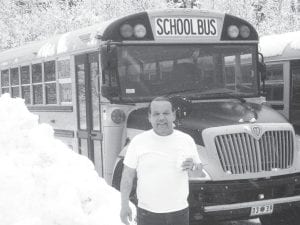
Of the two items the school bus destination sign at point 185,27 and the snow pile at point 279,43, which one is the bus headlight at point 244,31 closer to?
the school bus destination sign at point 185,27

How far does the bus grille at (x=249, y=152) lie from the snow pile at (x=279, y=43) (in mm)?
3918

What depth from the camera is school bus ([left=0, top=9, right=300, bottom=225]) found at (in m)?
5.11

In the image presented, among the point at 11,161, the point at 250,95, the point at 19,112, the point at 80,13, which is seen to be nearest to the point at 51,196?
the point at 11,161

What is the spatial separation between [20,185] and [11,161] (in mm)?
351

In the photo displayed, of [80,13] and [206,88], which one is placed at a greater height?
[80,13]

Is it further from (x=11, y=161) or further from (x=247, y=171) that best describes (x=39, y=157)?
(x=247, y=171)

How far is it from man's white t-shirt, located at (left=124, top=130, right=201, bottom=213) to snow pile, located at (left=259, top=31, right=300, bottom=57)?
5.98 metres

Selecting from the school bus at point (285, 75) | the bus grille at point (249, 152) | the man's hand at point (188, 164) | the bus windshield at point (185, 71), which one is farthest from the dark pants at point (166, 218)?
the school bus at point (285, 75)

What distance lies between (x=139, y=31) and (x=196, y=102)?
3.02 ft

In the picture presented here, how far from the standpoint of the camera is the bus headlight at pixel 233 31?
628 centimetres

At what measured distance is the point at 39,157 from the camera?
4551 mm

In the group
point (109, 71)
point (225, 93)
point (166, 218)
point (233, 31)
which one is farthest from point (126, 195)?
point (233, 31)

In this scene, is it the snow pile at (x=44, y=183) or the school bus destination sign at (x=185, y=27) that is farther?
the school bus destination sign at (x=185, y=27)

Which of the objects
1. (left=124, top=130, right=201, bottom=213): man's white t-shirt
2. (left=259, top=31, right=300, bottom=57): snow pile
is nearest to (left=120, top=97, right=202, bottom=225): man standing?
(left=124, top=130, right=201, bottom=213): man's white t-shirt
